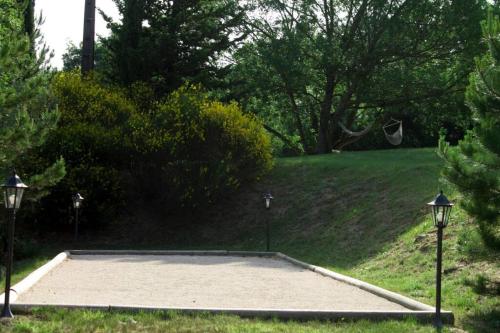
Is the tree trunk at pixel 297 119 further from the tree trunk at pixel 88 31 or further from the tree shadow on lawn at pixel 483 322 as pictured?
the tree shadow on lawn at pixel 483 322

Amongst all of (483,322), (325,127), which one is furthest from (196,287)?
(325,127)

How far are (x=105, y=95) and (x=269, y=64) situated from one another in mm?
8705

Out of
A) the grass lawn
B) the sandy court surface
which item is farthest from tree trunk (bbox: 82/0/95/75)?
the sandy court surface

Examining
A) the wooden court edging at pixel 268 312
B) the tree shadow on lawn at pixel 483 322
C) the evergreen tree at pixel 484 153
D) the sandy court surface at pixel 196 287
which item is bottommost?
the sandy court surface at pixel 196 287

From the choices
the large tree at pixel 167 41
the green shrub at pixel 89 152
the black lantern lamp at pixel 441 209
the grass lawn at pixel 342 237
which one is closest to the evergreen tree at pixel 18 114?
the grass lawn at pixel 342 237

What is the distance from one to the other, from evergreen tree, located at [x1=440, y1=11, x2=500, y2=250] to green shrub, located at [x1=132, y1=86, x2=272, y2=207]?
570 inches

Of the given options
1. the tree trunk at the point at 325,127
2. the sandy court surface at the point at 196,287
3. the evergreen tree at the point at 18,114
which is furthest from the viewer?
the tree trunk at the point at 325,127

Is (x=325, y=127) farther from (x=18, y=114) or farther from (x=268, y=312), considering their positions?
(x=268, y=312)

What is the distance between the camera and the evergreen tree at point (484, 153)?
8.86m

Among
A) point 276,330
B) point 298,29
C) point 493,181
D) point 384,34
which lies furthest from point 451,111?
point 276,330

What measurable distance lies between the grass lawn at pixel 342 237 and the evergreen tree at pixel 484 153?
51 centimetres

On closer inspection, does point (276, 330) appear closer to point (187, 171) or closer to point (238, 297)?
point (238, 297)

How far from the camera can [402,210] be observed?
62.3ft

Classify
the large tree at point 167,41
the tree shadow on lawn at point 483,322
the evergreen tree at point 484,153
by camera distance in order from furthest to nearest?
the large tree at point 167,41, the evergreen tree at point 484,153, the tree shadow on lawn at point 483,322
